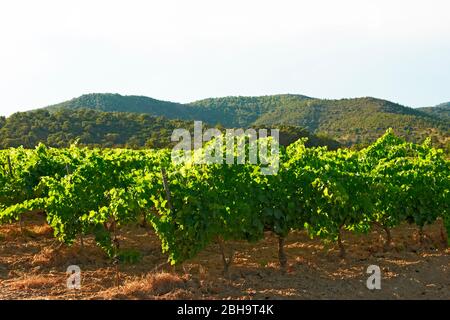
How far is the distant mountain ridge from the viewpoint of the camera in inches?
2931

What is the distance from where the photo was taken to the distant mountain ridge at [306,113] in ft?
244

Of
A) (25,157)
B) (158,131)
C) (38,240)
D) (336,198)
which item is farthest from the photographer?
(158,131)

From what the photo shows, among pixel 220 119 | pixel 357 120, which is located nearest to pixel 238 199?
pixel 357 120

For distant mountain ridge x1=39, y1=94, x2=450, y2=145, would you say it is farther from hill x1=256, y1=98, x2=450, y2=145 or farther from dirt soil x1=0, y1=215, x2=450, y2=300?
dirt soil x1=0, y1=215, x2=450, y2=300

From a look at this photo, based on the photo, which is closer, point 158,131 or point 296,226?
point 296,226

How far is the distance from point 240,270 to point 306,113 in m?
85.1

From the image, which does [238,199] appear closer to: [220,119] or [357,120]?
[357,120]

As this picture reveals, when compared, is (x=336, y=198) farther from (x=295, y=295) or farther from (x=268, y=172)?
(x=295, y=295)

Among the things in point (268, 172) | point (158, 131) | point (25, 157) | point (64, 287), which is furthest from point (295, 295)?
point (158, 131)

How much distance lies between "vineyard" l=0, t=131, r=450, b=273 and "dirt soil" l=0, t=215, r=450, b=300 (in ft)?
1.23

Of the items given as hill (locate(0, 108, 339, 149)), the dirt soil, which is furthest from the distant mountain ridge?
the dirt soil

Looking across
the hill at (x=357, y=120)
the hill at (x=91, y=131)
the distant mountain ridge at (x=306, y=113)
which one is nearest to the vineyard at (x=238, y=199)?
the hill at (x=91, y=131)

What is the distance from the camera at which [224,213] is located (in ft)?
27.1
